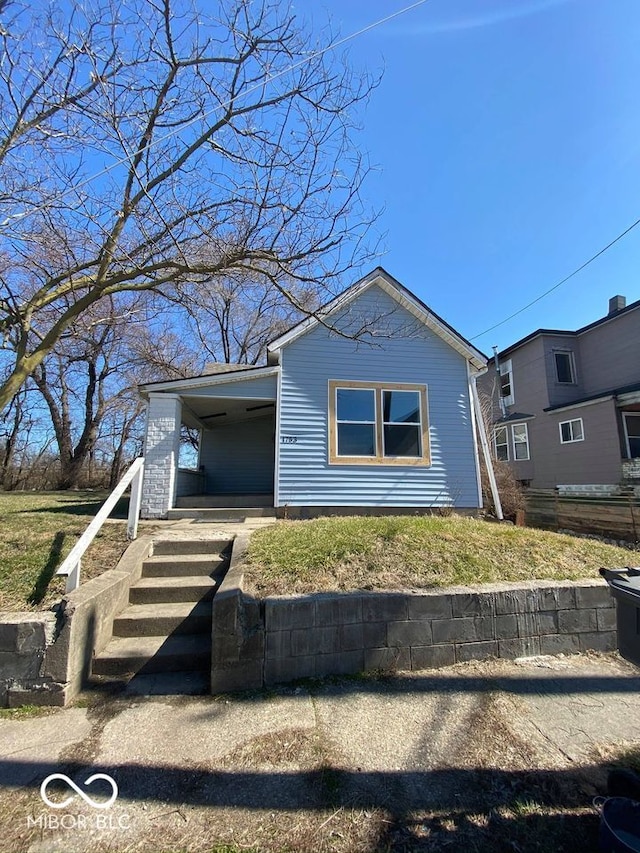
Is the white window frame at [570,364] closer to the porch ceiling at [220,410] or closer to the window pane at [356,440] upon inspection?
the window pane at [356,440]

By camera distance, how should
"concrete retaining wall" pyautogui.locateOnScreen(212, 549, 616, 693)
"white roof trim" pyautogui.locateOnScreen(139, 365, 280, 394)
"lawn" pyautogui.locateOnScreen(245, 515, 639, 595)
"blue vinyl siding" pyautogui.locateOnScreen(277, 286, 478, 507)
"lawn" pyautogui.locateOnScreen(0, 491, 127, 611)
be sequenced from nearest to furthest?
"concrete retaining wall" pyautogui.locateOnScreen(212, 549, 616, 693) < "lawn" pyautogui.locateOnScreen(0, 491, 127, 611) < "lawn" pyautogui.locateOnScreen(245, 515, 639, 595) < "white roof trim" pyautogui.locateOnScreen(139, 365, 280, 394) < "blue vinyl siding" pyautogui.locateOnScreen(277, 286, 478, 507)

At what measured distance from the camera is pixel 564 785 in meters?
2.29

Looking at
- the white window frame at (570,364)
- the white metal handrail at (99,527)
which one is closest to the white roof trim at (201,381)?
the white metal handrail at (99,527)

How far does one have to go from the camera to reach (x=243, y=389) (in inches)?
329

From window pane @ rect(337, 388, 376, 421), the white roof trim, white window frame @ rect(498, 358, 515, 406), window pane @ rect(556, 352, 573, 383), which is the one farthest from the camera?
white window frame @ rect(498, 358, 515, 406)

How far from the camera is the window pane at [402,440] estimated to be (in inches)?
344

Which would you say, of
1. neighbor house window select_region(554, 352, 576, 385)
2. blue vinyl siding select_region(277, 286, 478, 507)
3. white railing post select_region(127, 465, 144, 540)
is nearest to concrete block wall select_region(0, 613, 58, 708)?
white railing post select_region(127, 465, 144, 540)

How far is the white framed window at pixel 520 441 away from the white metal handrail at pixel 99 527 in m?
17.7

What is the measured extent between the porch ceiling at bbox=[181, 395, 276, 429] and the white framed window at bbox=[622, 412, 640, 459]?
13080 mm

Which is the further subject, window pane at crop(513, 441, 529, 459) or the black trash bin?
window pane at crop(513, 441, 529, 459)

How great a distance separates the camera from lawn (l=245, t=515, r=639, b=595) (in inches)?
156

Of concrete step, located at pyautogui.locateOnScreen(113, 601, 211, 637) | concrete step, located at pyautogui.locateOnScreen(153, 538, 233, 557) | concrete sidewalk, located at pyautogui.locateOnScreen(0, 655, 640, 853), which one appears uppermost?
concrete step, located at pyautogui.locateOnScreen(153, 538, 233, 557)

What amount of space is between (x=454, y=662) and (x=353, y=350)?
657cm

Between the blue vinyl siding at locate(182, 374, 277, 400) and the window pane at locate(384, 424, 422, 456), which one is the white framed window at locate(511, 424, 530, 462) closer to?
the window pane at locate(384, 424, 422, 456)
